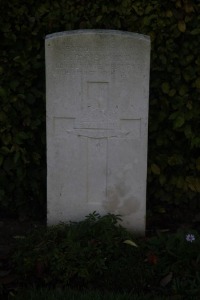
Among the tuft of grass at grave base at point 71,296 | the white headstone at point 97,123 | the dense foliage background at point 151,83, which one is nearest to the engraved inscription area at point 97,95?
the white headstone at point 97,123

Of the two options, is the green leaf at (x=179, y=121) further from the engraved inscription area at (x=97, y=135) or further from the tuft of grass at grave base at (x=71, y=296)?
the tuft of grass at grave base at (x=71, y=296)

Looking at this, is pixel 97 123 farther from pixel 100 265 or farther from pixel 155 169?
pixel 100 265

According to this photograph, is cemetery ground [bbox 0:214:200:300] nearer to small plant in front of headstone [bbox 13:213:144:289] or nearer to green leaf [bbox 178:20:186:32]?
small plant in front of headstone [bbox 13:213:144:289]

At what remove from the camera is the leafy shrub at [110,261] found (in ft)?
11.6

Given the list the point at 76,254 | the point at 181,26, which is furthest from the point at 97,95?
the point at 76,254

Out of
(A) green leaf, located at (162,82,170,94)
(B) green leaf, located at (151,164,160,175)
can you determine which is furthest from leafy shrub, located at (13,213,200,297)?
(A) green leaf, located at (162,82,170,94)

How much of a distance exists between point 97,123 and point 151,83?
0.73 meters

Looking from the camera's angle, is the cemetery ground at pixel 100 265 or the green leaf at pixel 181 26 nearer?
the cemetery ground at pixel 100 265

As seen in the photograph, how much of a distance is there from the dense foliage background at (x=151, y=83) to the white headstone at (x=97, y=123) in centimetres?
48

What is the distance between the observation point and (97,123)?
389cm

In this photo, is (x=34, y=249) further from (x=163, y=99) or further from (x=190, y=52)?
(x=190, y=52)

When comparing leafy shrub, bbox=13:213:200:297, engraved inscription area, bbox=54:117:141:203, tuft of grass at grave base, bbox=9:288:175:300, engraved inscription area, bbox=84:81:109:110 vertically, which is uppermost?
engraved inscription area, bbox=84:81:109:110

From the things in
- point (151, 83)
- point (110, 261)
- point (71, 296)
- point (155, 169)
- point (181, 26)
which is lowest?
point (71, 296)

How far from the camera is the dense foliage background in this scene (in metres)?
4.20
